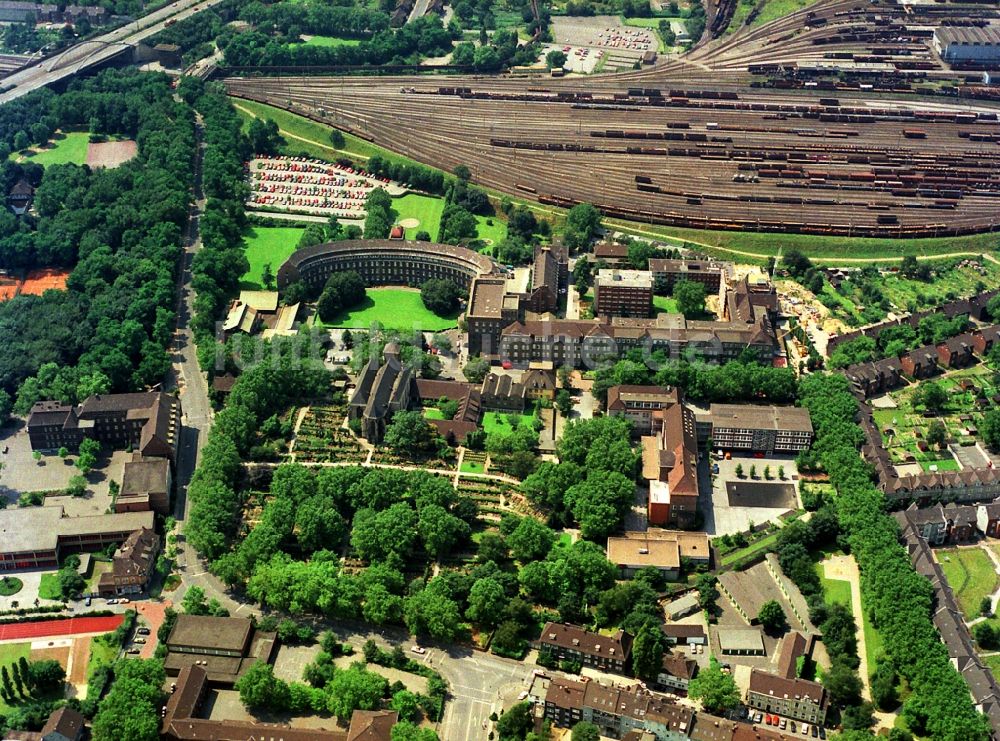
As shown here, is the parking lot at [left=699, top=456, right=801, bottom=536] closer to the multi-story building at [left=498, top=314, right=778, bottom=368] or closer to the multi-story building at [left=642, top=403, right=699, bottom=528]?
the multi-story building at [left=642, top=403, right=699, bottom=528]

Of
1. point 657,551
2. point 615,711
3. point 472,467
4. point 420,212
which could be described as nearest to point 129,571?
point 472,467

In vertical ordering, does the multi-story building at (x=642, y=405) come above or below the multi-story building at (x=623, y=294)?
below

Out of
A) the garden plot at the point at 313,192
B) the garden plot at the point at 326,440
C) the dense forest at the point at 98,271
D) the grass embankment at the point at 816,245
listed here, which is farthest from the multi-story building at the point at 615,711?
the garden plot at the point at 313,192

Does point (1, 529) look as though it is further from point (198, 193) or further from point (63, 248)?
point (198, 193)

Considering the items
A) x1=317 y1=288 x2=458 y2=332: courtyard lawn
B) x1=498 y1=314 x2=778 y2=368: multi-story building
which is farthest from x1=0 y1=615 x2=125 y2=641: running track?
x1=498 y1=314 x2=778 y2=368: multi-story building

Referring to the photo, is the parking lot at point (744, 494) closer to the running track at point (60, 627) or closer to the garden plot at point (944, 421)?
the garden plot at point (944, 421)

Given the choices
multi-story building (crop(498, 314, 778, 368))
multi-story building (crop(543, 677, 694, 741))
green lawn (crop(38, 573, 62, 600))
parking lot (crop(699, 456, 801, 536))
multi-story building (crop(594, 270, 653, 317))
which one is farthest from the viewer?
multi-story building (crop(594, 270, 653, 317))
